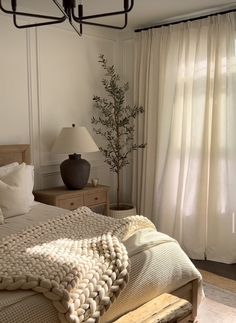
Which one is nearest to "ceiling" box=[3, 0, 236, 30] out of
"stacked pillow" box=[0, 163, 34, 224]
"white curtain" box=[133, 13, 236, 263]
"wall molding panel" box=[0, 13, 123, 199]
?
"white curtain" box=[133, 13, 236, 263]

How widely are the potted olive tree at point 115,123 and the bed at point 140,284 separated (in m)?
1.75

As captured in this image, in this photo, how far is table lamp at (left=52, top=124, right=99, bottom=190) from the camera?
138 inches

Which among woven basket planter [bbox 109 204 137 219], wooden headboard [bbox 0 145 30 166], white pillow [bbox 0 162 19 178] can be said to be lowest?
woven basket planter [bbox 109 204 137 219]

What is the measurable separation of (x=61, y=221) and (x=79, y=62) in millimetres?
2335

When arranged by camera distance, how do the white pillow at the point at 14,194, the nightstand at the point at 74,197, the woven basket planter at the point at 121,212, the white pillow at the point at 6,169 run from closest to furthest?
the white pillow at the point at 14,194
the white pillow at the point at 6,169
the nightstand at the point at 74,197
the woven basket planter at the point at 121,212

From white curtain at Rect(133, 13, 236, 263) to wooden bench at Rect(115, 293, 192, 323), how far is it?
1886 millimetres

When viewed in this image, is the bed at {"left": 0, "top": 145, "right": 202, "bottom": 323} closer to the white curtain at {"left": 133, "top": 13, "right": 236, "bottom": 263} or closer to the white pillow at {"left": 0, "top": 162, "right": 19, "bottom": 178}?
the white pillow at {"left": 0, "top": 162, "right": 19, "bottom": 178}

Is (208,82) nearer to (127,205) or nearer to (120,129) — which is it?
(120,129)

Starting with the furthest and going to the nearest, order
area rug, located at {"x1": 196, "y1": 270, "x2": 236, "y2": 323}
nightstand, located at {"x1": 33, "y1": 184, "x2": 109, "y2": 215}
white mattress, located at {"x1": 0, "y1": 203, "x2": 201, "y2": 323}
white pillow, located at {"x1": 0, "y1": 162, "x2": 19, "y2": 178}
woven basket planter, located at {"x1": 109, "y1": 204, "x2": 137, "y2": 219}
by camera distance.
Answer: woven basket planter, located at {"x1": 109, "y1": 204, "x2": 137, "y2": 219}
nightstand, located at {"x1": 33, "y1": 184, "x2": 109, "y2": 215}
white pillow, located at {"x1": 0, "y1": 162, "x2": 19, "y2": 178}
area rug, located at {"x1": 196, "y1": 270, "x2": 236, "y2": 323}
white mattress, located at {"x1": 0, "y1": 203, "x2": 201, "y2": 323}

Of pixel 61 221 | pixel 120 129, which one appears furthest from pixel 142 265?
pixel 120 129

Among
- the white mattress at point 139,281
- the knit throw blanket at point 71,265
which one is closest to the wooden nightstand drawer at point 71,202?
the white mattress at point 139,281

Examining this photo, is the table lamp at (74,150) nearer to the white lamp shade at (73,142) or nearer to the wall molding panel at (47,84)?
the white lamp shade at (73,142)

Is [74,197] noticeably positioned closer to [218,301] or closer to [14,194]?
[14,194]

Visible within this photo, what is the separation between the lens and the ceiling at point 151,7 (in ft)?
10.9
